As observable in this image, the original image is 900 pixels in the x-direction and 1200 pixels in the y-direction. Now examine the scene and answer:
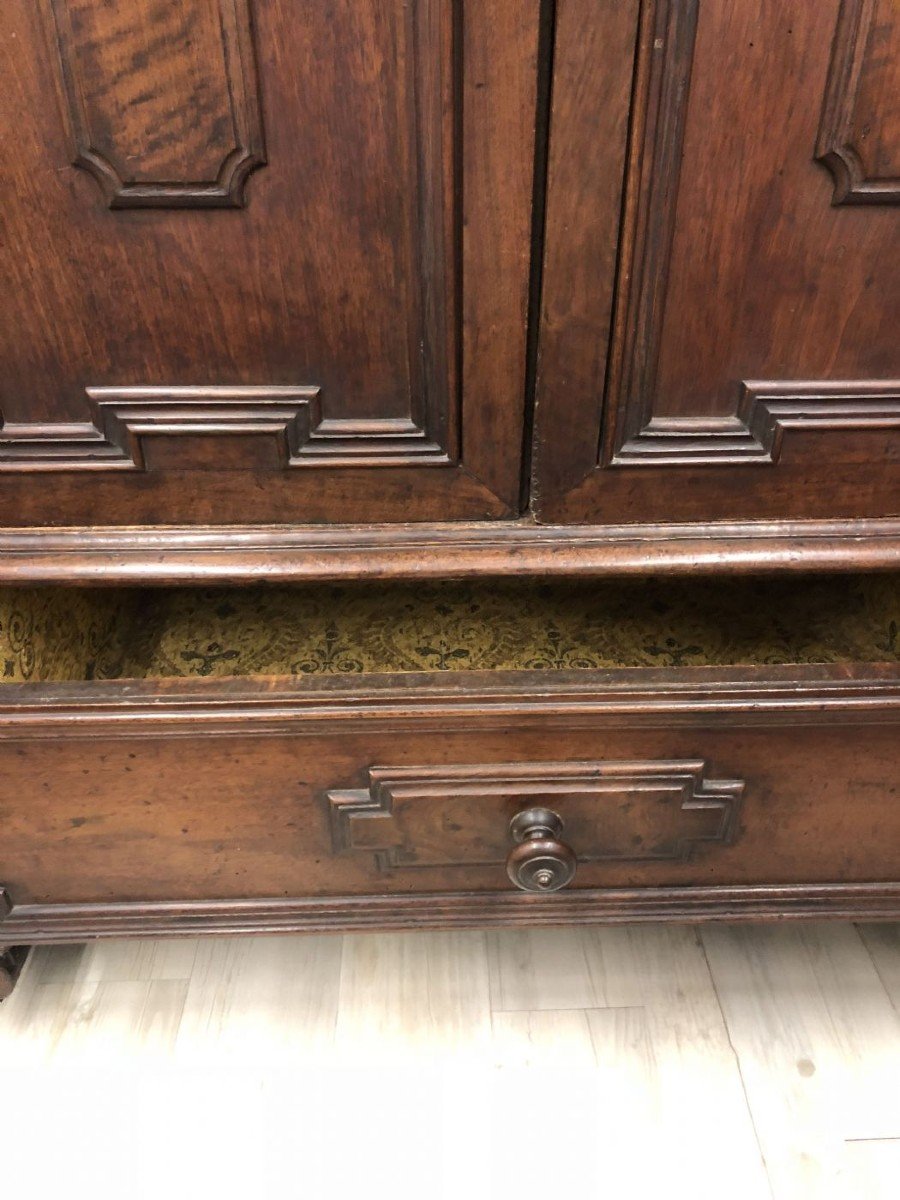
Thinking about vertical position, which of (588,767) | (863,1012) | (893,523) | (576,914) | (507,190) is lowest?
(863,1012)

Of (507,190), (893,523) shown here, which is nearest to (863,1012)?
(893,523)

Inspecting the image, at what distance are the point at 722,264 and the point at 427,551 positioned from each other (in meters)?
0.23

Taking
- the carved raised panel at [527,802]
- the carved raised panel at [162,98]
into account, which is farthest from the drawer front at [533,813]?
the carved raised panel at [162,98]

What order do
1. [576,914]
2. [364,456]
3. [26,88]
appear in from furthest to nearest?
[576,914], [364,456], [26,88]

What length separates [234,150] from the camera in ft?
1.44

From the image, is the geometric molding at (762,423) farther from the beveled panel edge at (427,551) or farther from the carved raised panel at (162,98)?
the carved raised panel at (162,98)

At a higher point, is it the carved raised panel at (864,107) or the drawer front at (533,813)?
the carved raised panel at (864,107)

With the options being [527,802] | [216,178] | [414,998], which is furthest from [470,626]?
[216,178]

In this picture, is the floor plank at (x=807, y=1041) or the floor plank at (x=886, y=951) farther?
the floor plank at (x=886, y=951)

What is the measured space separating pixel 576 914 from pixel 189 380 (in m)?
0.45

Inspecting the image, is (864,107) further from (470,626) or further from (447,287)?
(470,626)

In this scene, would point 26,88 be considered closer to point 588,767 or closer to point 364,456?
point 364,456

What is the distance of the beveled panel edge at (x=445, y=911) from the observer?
0.64 meters

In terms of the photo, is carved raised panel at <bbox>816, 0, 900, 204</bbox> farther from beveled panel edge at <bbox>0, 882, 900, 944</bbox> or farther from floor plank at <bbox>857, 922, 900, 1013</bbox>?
floor plank at <bbox>857, 922, 900, 1013</bbox>
